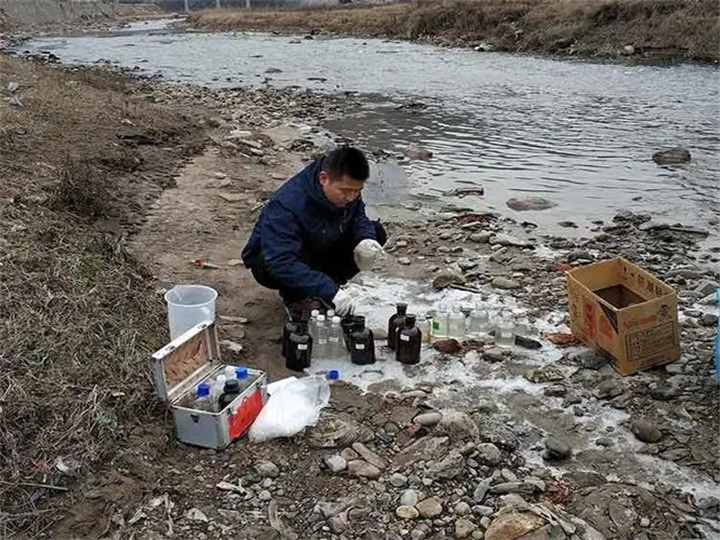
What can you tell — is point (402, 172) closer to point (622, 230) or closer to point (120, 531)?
point (622, 230)

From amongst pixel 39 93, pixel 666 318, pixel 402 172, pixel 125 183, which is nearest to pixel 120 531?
pixel 666 318

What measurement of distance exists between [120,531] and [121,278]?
2.34 meters

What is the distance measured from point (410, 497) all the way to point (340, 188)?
1.89m

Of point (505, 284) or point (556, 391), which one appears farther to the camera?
point (505, 284)

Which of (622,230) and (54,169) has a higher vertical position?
(54,169)

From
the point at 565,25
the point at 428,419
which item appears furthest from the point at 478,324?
the point at 565,25

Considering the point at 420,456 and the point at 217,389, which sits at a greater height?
the point at 217,389

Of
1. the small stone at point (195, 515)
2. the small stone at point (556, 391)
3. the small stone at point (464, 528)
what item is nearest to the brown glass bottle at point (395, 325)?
the small stone at point (556, 391)

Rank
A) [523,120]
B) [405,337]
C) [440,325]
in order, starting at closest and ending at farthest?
1. [405,337]
2. [440,325]
3. [523,120]

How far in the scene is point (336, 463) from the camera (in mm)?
3373

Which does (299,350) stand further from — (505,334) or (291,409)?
(505,334)

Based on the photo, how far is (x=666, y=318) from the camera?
13.4 feet

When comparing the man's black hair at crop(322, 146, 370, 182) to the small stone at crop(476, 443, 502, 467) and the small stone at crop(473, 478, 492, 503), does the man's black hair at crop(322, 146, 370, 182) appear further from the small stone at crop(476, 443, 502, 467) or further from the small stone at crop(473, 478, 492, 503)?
the small stone at crop(473, 478, 492, 503)

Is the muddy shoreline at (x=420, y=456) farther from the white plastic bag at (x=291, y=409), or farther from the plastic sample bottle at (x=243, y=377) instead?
the plastic sample bottle at (x=243, y=377)
